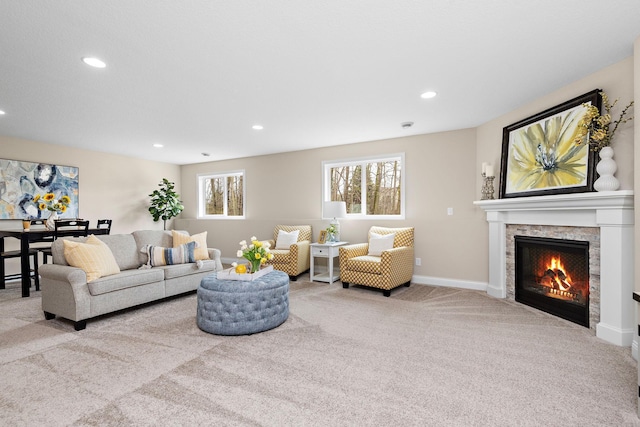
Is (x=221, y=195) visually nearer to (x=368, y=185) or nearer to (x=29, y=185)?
(x=29, y=185)

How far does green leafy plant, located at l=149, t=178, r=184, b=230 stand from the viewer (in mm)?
6855

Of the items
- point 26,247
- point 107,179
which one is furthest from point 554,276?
point 107,179

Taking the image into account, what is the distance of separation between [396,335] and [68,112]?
15.2 ft

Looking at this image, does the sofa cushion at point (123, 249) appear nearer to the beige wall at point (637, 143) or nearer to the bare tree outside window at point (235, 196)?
the bare tree outside window at point (235, 196)

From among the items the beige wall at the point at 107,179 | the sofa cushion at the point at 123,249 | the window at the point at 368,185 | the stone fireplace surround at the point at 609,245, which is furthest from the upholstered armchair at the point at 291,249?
the stone fireplace surround at the point at 609,245

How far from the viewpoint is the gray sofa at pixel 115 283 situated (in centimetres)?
302

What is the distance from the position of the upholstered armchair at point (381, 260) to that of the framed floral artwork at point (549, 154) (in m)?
1.50

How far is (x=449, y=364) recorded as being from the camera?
2289 millimetres

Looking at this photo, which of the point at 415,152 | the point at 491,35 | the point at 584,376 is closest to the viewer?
the point at 584,376

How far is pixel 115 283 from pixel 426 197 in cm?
427

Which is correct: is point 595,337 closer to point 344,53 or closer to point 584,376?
point 584,376

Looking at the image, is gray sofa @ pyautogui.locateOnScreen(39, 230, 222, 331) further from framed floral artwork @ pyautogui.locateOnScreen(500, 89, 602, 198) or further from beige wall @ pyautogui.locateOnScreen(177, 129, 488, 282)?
framed floral artwork @ pyautogui.locateOnScreen(500, 89, 602, 198)

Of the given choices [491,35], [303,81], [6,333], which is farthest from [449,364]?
[6,333]

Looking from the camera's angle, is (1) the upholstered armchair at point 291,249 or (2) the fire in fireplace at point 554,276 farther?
(1) the upholstered armchair at point 291,249
